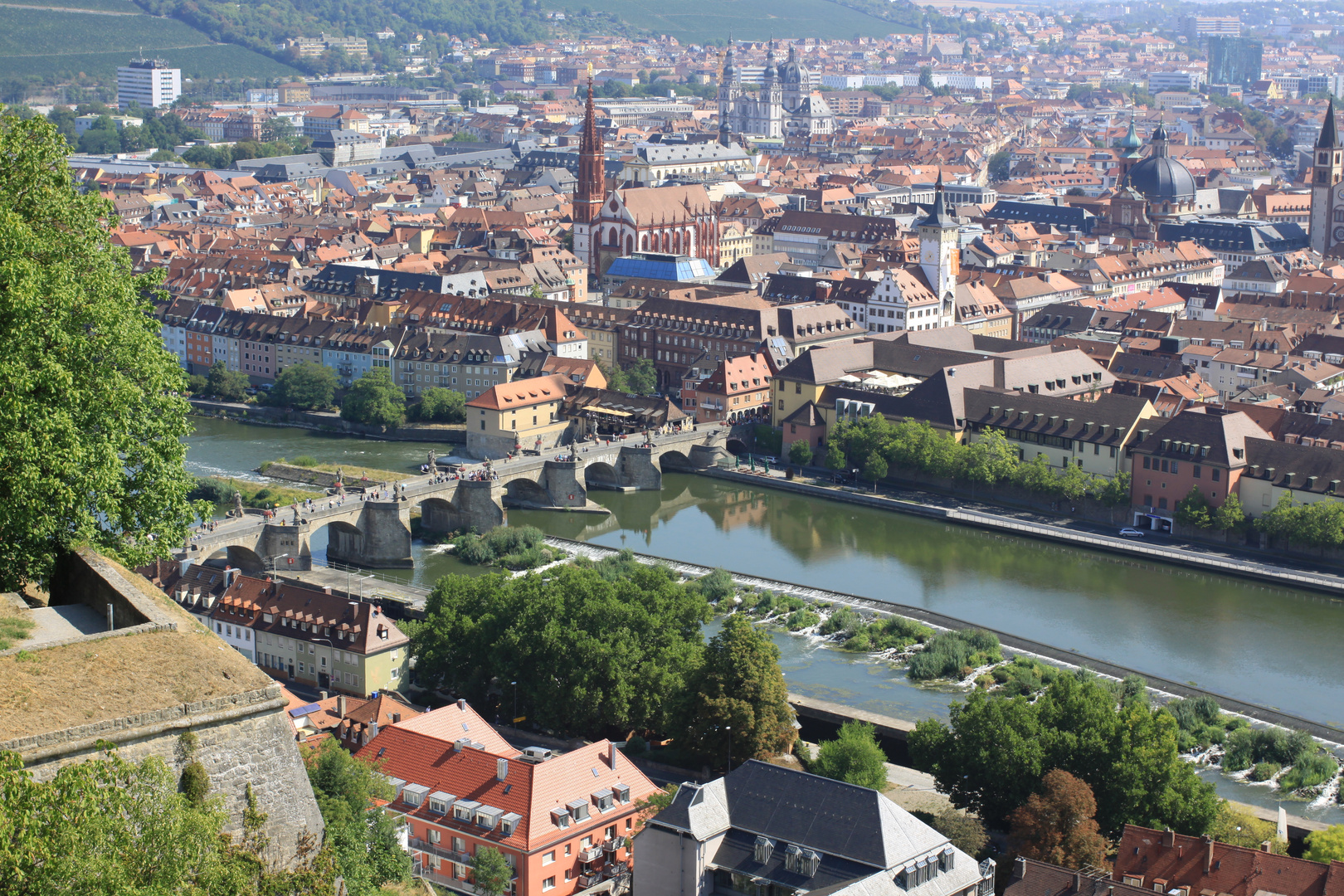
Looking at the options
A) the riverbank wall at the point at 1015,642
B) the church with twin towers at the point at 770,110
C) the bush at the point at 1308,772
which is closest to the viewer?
the bush at the point at 1308,772

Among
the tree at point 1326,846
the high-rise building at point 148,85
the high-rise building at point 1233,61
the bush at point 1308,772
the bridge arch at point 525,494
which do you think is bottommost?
the bridge arch at point 525,494

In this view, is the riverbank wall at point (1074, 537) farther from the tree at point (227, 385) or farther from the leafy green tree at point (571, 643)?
the tree at point (227, 385)

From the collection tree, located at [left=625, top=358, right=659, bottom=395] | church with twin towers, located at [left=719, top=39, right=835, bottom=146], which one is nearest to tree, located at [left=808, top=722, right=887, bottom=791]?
tree, located at [left=625, top=358, right=659, bottom=395]

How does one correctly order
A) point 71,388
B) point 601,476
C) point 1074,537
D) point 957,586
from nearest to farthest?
point 71,388 < point 957,586 < point 1074,537 < point 601,476

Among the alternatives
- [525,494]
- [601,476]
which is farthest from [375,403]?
[525,494]

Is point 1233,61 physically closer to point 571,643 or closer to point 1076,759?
point 571,643

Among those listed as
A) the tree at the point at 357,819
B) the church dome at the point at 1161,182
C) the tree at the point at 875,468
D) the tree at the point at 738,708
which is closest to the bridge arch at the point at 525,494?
the tree at the point at 875,468
